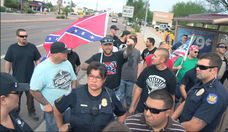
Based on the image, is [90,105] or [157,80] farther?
[157,80]

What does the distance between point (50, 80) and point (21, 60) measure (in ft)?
5.61

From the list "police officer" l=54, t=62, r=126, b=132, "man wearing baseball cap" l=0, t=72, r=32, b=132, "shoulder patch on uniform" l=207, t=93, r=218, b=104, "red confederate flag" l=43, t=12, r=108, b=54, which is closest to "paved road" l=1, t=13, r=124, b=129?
"red confederate flag" l=43, t=12, r=108, b=54

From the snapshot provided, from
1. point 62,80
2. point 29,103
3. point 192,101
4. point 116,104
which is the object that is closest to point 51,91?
point 62,80

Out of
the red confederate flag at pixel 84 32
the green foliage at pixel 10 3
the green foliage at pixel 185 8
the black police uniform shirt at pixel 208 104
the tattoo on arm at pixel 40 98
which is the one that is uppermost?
the green foliage at pixel 185 8

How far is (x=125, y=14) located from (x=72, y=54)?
32.2ft

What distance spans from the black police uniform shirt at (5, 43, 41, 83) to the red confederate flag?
53cm

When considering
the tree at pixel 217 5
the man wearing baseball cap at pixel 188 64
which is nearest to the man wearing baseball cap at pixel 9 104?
the man wearing baseball cap at pixel 188 64

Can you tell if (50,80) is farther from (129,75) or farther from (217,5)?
(217,5)

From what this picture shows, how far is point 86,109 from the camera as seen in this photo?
7.45 ft

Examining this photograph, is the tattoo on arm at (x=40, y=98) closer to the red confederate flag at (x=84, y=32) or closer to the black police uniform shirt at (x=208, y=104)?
the red confederate flag at (x=84, y=32)

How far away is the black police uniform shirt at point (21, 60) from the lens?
427 centimetres

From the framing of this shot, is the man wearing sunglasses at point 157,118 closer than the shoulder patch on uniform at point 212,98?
Yes

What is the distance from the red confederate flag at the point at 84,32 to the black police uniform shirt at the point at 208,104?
7.88 ft

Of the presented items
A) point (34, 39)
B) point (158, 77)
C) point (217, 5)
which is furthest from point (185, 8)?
point (158, 77)
